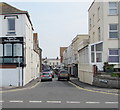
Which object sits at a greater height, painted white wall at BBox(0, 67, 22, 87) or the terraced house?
the terraced house

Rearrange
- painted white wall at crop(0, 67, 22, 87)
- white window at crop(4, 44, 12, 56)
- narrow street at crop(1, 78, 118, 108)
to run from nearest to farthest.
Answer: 1. narrow street at crop(1, 78, 118, 108)
2. painted white wall at crop(0, 67, 22, 87)
3. white window at crop(4, 44, 12, 56)

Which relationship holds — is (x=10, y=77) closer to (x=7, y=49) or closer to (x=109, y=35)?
(x=7, y=49)

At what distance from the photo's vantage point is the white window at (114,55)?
22938 mm

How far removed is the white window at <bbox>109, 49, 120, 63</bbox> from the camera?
22938mm

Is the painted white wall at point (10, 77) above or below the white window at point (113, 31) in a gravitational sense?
below

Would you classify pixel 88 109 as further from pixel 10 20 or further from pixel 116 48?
pixel 10 20

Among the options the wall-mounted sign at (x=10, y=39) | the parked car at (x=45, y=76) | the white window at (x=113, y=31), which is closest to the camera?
the white window at (x=113, y=31)

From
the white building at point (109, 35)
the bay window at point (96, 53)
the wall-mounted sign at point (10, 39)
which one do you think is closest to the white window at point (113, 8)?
the white building at point (109, 35)

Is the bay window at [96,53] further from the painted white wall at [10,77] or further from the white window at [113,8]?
the painted white wall at [10,77]

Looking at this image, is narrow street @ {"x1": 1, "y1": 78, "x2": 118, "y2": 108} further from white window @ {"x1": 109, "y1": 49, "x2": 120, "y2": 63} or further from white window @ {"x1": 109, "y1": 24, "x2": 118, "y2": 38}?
white window @ {"x1": 109, "y1": 24, "x2": 118, "y2": 38}

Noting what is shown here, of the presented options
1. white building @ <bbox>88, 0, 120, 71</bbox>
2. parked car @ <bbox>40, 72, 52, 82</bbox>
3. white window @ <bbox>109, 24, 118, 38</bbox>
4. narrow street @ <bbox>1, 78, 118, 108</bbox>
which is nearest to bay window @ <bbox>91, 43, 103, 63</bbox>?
white building @ <bbox>88, 0, 120, 71</bbox>

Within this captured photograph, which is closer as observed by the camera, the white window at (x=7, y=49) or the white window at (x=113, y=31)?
the white window at (x=113, y=31)

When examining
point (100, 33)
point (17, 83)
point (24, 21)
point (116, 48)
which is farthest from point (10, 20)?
point (116, 48)

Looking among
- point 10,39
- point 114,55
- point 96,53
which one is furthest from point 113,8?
point 10,39
